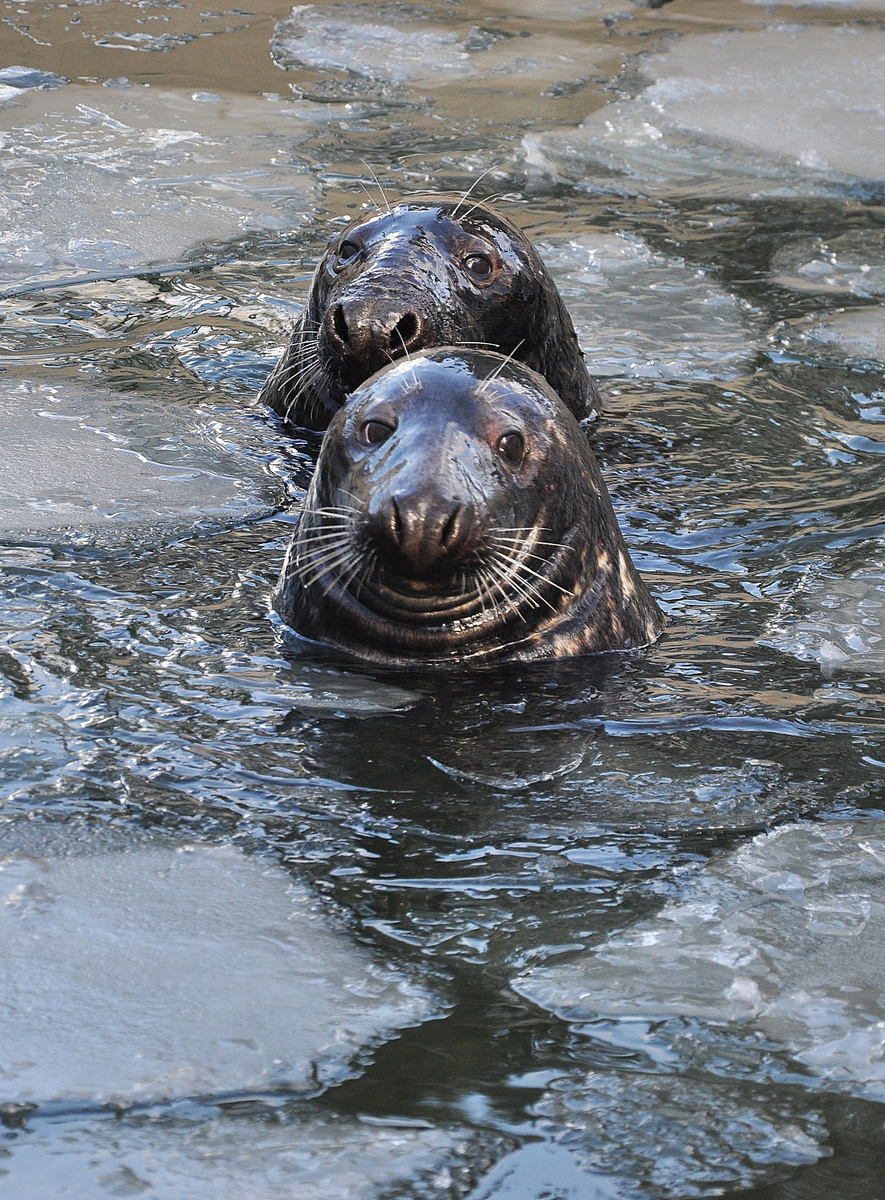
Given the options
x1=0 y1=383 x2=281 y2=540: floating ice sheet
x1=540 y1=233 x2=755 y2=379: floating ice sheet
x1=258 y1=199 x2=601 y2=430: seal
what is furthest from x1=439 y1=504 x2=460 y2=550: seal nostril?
x1=540 y1=233 x2=755 y2=379: floating ice sheet

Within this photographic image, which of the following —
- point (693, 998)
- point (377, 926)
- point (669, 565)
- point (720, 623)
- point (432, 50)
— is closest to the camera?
point (693, 998)

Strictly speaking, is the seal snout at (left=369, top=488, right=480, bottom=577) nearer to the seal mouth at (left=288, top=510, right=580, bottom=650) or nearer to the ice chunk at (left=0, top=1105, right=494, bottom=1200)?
the seal mouth at (left=288, top=510, right=580, bottom=650)

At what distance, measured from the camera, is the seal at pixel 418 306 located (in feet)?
18.8

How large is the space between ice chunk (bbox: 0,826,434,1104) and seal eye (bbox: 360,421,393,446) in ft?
4.86

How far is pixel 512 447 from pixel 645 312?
11.9ft

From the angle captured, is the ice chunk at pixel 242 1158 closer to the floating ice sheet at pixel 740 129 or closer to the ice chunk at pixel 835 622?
the ice chunk at pixel 835 622

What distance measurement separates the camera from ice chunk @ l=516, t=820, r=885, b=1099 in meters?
2.65

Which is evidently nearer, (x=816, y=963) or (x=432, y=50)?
(x=816, y=963)

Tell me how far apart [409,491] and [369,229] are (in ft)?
8.63

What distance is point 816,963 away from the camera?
9.33ft

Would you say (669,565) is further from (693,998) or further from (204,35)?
(204,35)

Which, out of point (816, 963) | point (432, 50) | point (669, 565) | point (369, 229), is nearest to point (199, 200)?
point (369, 229)

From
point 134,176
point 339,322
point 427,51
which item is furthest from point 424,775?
point 427,51

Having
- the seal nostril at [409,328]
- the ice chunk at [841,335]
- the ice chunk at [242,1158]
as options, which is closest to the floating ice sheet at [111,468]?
the seal nostril at [409,328]
